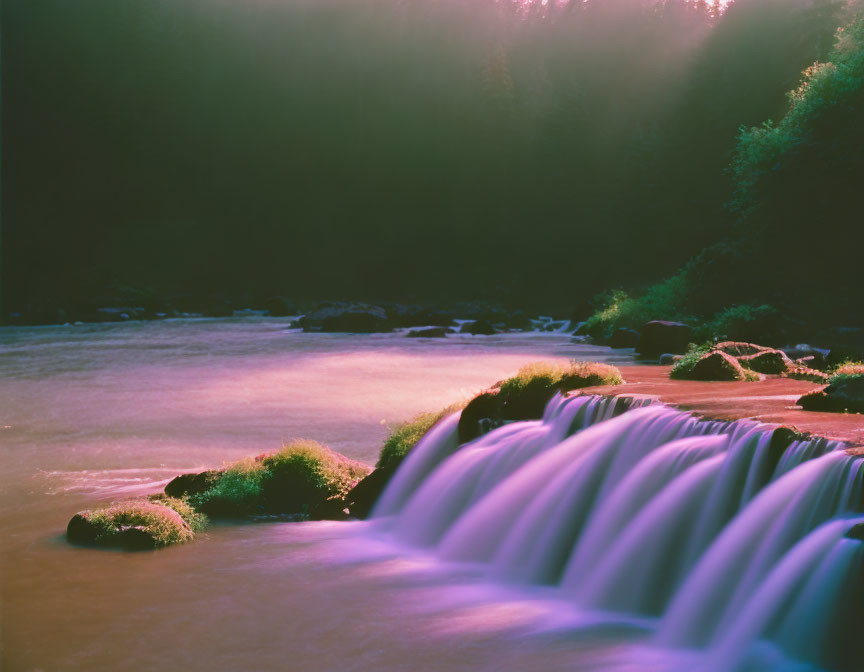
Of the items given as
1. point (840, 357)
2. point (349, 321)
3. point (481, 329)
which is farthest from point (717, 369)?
point (349, 321)

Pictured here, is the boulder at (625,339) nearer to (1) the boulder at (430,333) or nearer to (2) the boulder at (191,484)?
(1) the boulder at (430,333)

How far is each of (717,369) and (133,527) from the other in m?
9.03

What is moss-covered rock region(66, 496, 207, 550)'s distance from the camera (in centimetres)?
927

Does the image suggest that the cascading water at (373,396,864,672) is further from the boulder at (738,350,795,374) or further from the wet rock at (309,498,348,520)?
the boulder at (738,350,795,374)

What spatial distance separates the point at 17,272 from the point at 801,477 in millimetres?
81648

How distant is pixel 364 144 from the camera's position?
303 feet

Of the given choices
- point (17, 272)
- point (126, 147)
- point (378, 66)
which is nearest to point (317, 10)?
point (378, 66)

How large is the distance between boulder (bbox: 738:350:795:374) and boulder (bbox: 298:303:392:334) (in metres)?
31.3

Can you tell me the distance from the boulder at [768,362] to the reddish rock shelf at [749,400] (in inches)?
35.6

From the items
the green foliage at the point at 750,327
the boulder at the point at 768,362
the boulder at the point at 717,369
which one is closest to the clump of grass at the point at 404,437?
the boulder at the point at 717,369

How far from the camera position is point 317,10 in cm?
10038

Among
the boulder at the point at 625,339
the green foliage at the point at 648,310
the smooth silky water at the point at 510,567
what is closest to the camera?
the smooth silky water at the point at 510,567

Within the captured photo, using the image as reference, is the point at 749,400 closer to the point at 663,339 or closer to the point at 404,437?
the point at 404,437

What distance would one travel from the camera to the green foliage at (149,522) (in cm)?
931
